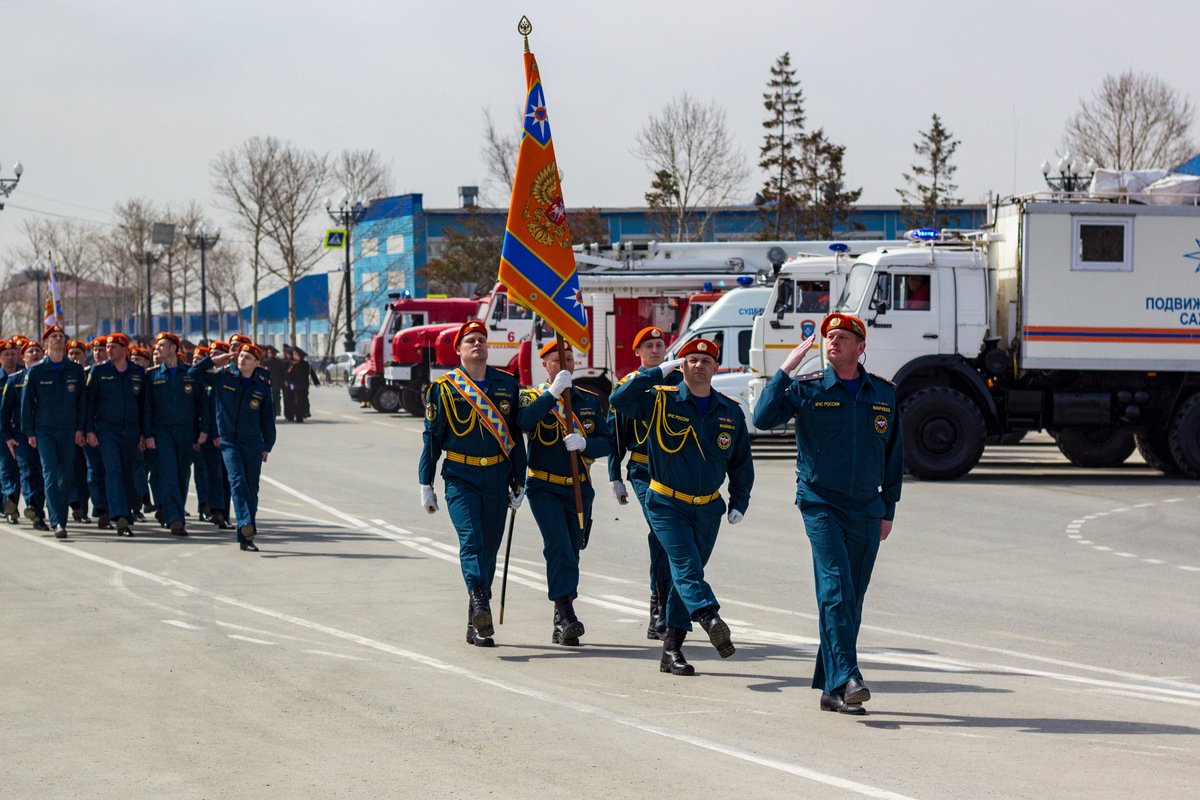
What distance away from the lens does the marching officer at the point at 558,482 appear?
834cm

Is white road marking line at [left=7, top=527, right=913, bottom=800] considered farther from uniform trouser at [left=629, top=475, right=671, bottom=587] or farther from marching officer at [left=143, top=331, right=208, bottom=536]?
marching officer at [left=143, top=331, right=208, bottom=536]

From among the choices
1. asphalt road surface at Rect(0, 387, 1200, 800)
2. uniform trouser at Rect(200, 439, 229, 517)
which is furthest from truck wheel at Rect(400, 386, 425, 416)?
asphalt road surface at Rect(0, 387, 1200, 800)

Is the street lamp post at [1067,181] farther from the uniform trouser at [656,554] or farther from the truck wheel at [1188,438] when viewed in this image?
the uniform trouser at [656,554]

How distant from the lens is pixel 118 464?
14008 millimetres

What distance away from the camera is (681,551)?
7.39 m

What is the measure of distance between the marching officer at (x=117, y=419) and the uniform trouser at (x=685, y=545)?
26.9 feet

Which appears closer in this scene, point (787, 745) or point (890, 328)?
point (787, 745)

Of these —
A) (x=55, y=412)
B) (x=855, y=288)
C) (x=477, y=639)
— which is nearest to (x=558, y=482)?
(x=477, y=639)

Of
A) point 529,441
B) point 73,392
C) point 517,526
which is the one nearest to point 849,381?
point 529,441

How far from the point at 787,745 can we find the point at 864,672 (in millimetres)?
1733

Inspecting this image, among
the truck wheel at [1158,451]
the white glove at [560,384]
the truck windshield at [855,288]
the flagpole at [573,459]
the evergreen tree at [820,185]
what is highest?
the evergreen tree at [820,185]

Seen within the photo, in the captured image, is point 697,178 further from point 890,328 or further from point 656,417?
point 656,417

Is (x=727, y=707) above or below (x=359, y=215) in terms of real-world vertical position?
below

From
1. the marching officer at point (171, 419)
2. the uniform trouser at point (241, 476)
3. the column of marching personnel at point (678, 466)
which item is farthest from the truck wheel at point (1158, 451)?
the column of marching personnel at point (678, 466)
